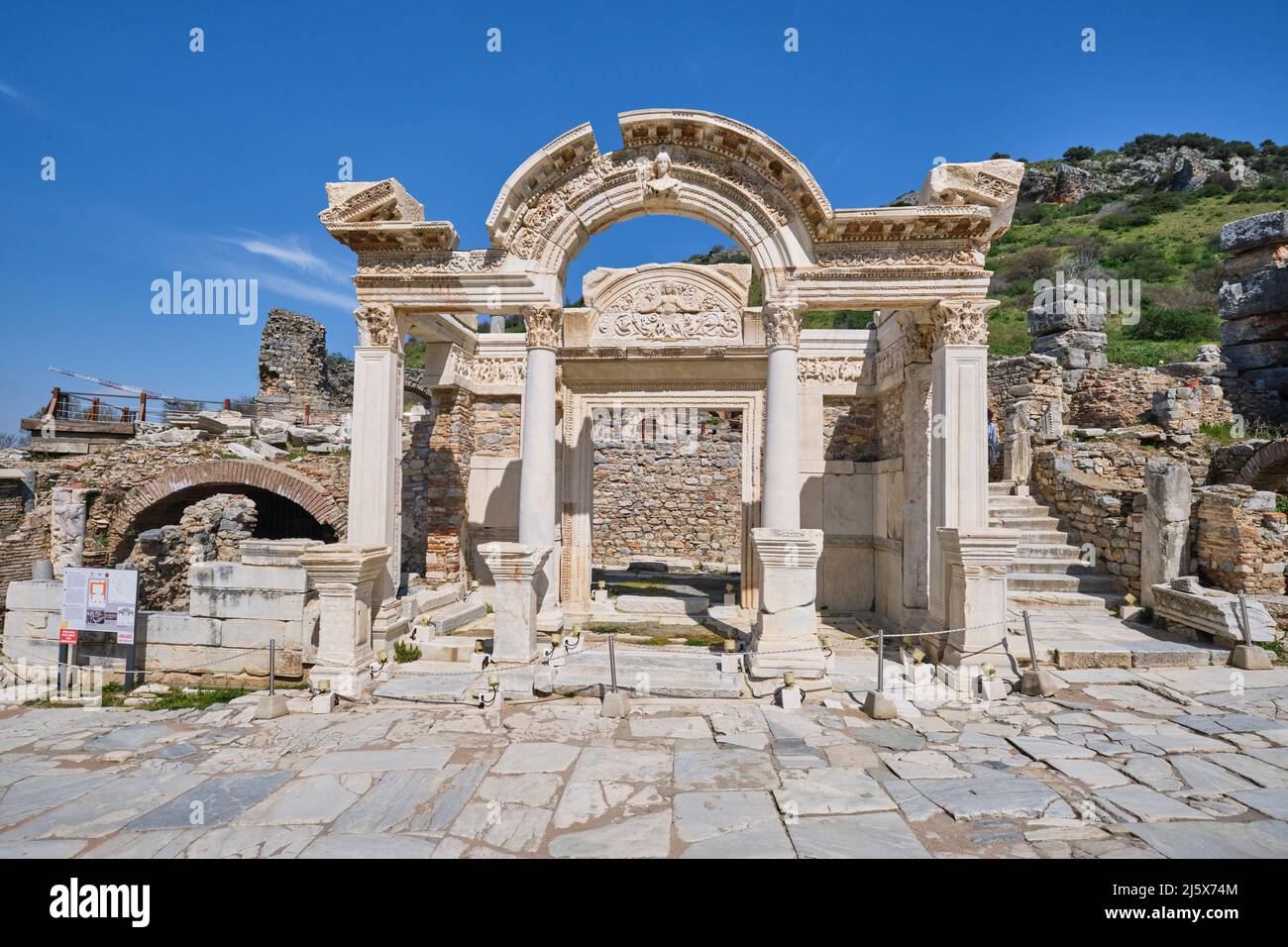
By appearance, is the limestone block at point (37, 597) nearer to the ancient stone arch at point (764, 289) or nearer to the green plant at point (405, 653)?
the ancient stone arch at point (764, 289)

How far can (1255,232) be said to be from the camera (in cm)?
1684

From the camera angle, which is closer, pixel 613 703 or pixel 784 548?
pixel 613 703

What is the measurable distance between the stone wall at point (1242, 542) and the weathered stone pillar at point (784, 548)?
6.66 m

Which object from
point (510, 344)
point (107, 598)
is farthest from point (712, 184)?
point (107, 598)

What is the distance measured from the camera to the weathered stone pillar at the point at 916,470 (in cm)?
838

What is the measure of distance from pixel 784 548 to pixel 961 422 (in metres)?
2.88

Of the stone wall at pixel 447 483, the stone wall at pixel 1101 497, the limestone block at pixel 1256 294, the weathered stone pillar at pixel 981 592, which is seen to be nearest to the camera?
the weathered stone pillar at pixel 981 592

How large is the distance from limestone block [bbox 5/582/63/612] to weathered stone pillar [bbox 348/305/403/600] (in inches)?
170

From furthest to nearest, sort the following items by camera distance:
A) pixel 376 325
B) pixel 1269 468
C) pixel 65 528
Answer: pixel 65 528
pixel 1269 468
pixel 376 325

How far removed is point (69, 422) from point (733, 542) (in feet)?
60.8

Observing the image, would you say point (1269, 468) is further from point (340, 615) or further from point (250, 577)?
point (250, 577)

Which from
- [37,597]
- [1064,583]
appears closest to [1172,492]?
[1064,583]

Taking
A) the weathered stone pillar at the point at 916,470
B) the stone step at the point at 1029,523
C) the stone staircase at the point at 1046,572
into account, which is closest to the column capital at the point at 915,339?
the weathered stone pillar at the point at 916,470
